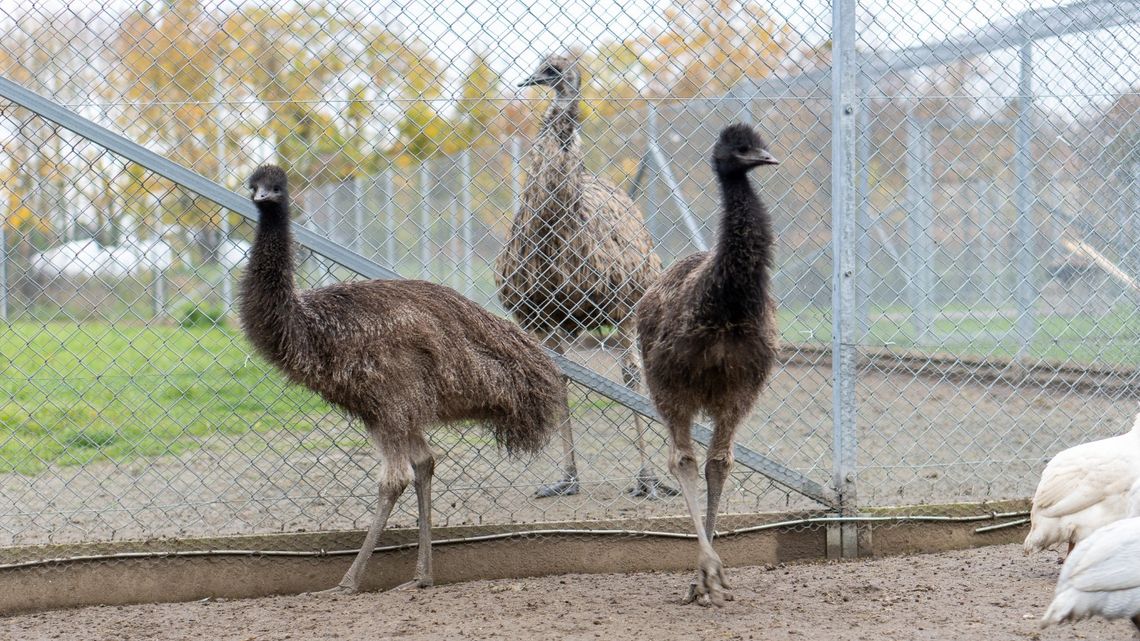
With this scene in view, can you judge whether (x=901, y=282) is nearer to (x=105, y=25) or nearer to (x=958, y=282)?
(x=958, y=282)

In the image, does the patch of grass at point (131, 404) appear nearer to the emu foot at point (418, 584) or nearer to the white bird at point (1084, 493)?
the emu foot at point (418, 584)

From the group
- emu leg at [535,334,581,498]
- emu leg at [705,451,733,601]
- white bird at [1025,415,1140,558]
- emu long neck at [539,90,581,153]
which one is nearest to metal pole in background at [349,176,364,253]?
emu long neck at [539,90,581,153]

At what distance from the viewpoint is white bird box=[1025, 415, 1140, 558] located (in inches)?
180

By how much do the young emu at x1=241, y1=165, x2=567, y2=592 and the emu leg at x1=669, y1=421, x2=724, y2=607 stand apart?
695 millimetres

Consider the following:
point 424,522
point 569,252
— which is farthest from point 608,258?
point 424,522

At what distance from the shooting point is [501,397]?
492 centimetres

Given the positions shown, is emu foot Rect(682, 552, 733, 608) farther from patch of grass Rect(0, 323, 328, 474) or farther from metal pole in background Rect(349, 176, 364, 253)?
metal pole in background Rect(349, 176, 364, 253)

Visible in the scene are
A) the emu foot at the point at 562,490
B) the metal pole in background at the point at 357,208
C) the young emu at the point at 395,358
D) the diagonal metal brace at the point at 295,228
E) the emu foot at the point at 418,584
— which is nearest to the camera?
the young emu at the point at 395,358

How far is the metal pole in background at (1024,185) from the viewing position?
240 inches

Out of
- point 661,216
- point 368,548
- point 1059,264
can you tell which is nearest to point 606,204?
point 368,548

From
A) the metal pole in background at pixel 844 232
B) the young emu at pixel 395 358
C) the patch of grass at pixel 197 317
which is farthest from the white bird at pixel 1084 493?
the patch of grass at pixel 197 317

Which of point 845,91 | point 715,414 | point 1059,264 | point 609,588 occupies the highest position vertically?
point 845,91

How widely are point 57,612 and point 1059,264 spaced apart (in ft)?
24.2

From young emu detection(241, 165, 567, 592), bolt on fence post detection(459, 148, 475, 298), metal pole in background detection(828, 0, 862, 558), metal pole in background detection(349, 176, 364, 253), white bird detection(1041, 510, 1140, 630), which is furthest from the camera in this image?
bolt on fence post detection(459, 148, 475, 298)
